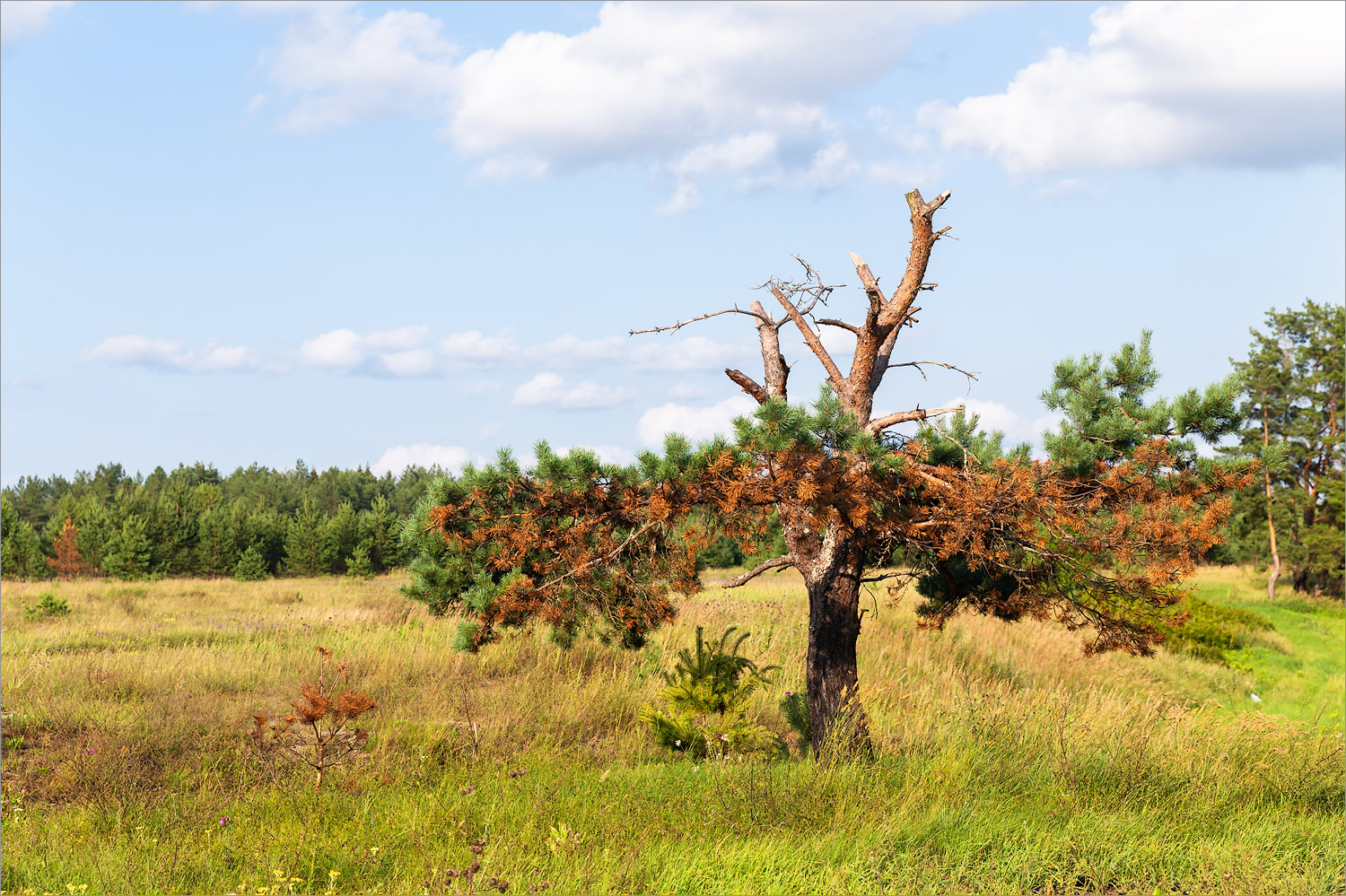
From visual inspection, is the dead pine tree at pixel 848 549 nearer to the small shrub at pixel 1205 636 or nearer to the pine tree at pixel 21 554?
the small shrub at pixel 1205 636

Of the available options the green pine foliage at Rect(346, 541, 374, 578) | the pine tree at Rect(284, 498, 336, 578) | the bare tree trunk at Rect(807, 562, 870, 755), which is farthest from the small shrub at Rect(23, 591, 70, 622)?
the pine tree at Rect(284, 498, 336, 578)

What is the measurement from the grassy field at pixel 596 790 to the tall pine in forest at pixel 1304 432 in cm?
3192

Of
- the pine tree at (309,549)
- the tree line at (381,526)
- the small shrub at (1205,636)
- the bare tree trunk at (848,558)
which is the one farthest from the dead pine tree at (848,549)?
the pine tree at (309,549)

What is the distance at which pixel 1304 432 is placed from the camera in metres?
36.7

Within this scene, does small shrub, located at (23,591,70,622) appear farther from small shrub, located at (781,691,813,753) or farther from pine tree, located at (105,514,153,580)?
pine tree, located at (105,514,153,580)

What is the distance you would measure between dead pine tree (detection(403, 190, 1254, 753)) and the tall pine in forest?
34172mm

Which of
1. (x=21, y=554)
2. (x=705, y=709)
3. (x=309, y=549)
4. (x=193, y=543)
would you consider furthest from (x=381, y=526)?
(x=705, y=709)

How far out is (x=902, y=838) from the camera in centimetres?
539

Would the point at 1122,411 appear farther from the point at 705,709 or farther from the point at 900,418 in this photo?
the point at 705,709

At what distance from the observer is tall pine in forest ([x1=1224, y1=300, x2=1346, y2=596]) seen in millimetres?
36312

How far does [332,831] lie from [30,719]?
4854 millimetres

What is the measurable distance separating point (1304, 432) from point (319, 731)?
41.1m

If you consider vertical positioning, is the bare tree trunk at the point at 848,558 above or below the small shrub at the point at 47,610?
above

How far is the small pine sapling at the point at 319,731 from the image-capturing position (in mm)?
6219
